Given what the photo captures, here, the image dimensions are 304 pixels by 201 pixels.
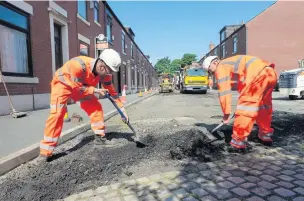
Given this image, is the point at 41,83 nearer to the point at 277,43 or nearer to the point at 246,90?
the point at 246,90

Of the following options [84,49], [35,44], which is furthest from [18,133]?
[84,49]

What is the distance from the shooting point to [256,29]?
2989 cm

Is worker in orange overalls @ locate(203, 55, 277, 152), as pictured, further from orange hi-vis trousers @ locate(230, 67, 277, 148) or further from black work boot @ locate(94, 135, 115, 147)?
black work boot @ locate(94, 135, 115, 147)

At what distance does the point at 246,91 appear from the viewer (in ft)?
12.5

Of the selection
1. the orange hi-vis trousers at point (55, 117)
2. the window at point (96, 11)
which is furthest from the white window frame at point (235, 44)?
the orange hi-vis trousers at point (55, 117)

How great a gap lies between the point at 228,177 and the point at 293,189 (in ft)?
2.17

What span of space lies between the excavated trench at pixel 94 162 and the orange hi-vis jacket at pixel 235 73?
0.84m

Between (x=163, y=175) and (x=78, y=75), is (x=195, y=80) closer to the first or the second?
(x=78, y=75)

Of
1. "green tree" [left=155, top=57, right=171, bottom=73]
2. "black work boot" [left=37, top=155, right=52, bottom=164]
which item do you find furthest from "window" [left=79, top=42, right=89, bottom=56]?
"green tree" [left=155, top=57, right=171, bottom=73]

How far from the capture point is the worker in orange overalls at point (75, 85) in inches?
146

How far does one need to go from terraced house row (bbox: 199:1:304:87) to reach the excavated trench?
27.4m

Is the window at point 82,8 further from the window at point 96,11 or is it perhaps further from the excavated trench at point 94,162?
the excavated trench at point 94,162

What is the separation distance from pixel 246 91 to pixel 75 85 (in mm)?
2550

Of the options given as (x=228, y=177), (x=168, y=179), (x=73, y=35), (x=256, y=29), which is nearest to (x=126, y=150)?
(x=168, y=179)
